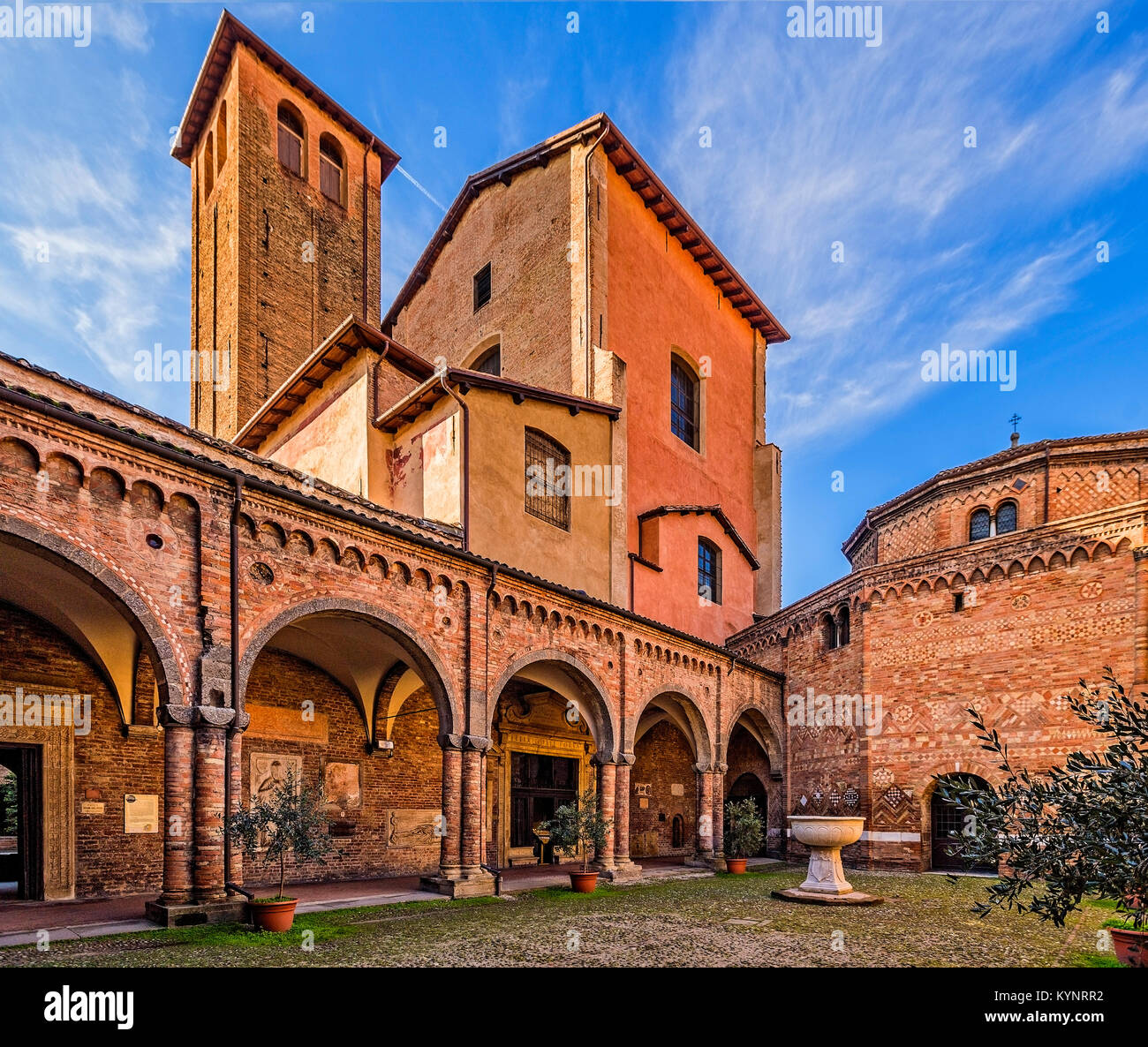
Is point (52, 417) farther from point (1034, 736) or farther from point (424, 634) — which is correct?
point (1034, 736)

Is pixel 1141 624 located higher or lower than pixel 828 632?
higher

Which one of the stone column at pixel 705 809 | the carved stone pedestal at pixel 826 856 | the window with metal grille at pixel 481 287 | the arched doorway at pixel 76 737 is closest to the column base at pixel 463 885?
the arched doorway at pixel 76 737

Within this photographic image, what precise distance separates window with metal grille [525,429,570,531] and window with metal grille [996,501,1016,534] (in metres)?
13.4

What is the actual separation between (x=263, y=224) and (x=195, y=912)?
2278 centimetres

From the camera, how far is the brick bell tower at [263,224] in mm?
24531

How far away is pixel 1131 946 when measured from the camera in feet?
22.4

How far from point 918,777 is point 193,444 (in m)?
15.4

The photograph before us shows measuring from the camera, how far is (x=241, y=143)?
80.8 ft

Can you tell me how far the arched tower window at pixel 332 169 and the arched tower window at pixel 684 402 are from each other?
14174mm

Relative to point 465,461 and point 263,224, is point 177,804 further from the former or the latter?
point 263,224

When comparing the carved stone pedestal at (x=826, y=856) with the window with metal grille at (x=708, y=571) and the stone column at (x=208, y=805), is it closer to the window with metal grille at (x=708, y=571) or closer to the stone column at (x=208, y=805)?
Result: the stone column at (x=208, y=805)

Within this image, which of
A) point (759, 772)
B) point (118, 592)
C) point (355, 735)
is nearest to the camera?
point (118, 592)

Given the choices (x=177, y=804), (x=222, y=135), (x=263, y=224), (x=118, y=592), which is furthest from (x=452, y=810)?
(x=222, y=135)
